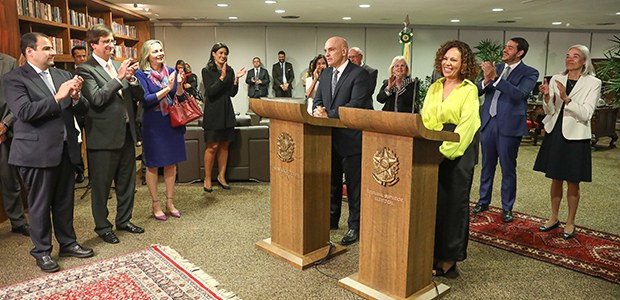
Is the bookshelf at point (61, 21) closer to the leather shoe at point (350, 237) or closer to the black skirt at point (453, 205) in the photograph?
the leather shoe at point (350, 237)

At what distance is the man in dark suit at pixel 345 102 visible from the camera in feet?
10.8

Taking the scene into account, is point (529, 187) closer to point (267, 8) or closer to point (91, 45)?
point (91, 45)

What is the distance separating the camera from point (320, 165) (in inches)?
123

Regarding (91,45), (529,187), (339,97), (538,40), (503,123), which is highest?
(538,40)

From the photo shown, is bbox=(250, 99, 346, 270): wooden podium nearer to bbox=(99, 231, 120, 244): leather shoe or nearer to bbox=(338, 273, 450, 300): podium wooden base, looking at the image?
bbox=(338, 273, 450, 300): podium wooden base

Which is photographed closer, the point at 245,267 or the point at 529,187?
the point at 245,267

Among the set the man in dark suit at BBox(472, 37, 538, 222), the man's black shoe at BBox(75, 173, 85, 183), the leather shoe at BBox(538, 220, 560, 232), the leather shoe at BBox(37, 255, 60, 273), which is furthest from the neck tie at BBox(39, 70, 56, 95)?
the leather shoe at BBox(538, 220, 560, 232)

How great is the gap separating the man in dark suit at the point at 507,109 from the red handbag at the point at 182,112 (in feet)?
7.92

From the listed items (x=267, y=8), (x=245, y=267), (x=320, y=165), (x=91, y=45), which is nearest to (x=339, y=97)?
(x=320, y=165)

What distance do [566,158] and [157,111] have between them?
318cm

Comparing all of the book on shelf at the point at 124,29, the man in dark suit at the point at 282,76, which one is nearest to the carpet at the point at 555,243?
the book on shelf at the point at 124,29

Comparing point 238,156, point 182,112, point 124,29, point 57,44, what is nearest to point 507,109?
point 182,112

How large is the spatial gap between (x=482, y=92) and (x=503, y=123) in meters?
0.33

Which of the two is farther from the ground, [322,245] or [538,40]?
[538,40]
